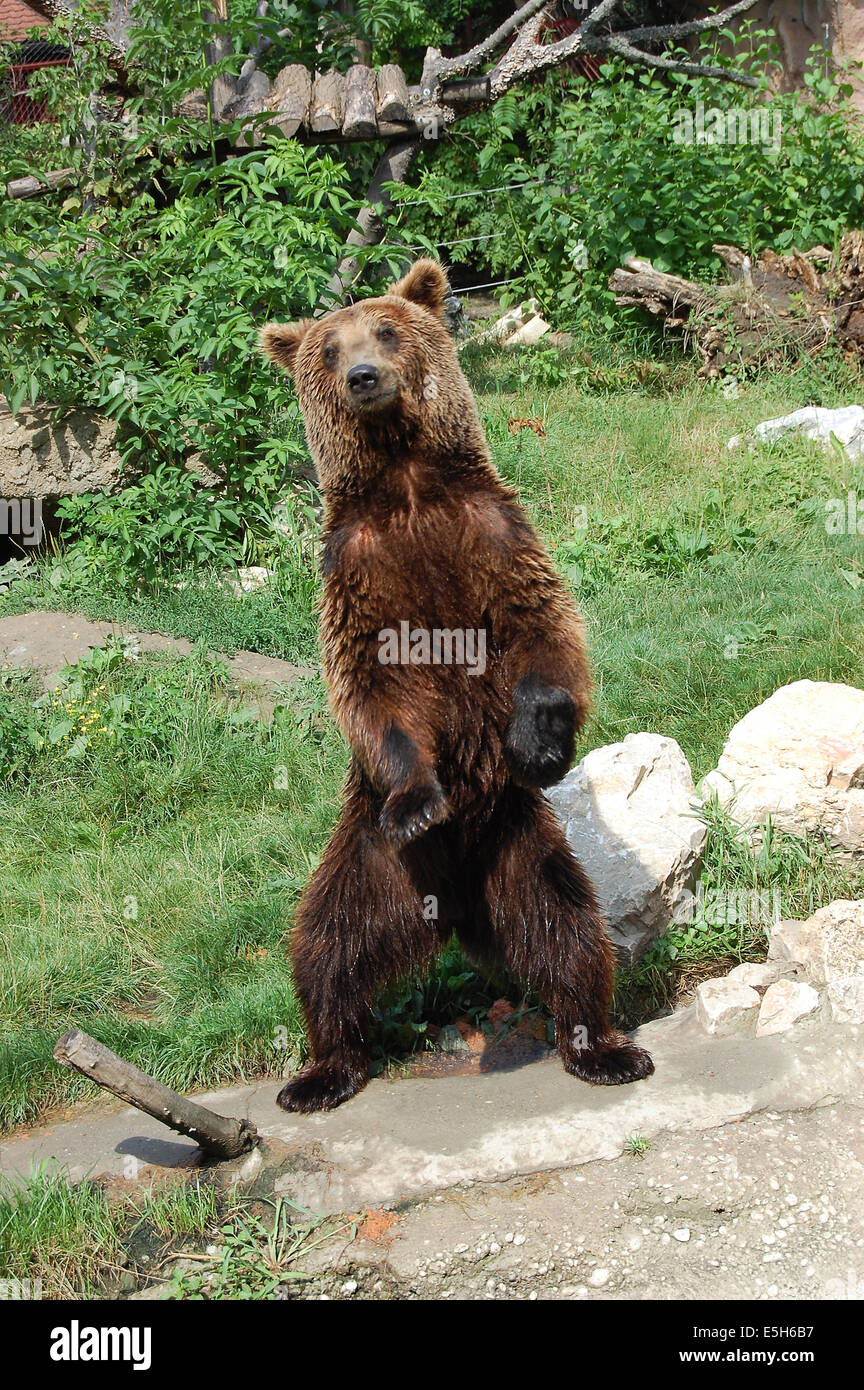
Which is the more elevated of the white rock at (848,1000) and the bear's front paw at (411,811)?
the bear's front paw at (411,811)

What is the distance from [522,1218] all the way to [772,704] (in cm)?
256

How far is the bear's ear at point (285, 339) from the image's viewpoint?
4219 millimetres

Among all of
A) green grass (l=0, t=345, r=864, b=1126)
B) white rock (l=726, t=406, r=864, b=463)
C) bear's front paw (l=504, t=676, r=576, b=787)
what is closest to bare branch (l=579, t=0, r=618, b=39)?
green grass (l=0, t=345, r=864, b=1126)

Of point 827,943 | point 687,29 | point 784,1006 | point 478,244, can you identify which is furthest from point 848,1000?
point 478,244

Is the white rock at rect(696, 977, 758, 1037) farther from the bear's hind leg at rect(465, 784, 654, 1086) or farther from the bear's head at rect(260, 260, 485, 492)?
the bear's head at rect(260, 260, 485, 492)

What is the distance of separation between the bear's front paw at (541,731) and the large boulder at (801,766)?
5.29 ft

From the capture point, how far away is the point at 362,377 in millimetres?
3674

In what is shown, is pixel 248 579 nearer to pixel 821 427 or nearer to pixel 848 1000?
pixel 821 427

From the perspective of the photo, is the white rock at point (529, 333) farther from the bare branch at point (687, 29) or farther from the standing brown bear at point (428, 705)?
the standing brown bear at point (428, 705)

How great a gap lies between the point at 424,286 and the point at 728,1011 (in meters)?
2.63

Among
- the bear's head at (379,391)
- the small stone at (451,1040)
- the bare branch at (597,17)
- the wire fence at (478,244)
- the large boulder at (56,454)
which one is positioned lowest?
the small stone at (451,1040)

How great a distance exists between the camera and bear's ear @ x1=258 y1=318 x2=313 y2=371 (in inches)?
166

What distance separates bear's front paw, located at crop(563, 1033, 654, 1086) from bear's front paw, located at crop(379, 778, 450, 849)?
1.02 m

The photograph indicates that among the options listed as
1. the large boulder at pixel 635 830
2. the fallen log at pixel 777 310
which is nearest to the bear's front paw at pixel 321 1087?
the large boulder at pixel 635 830
